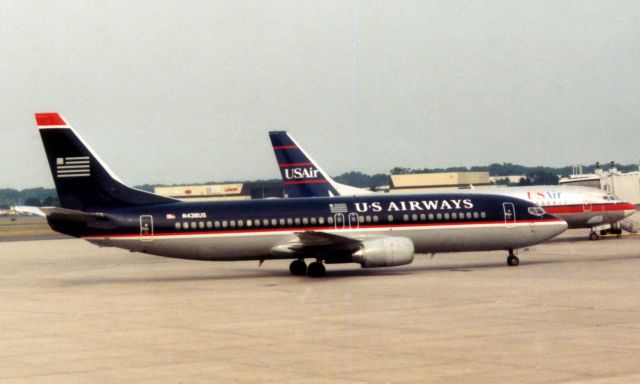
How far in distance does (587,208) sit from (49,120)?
110 ft

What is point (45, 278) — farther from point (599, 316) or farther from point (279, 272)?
point (599, 316)

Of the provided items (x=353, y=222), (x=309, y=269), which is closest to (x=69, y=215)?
(x=309, y=269)

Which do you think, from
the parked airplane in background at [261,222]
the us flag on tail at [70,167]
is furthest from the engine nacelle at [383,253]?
the us flag on tail at [70,167]

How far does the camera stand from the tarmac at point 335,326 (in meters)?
16.9

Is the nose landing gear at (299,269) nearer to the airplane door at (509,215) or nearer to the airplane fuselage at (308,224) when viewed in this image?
the airplane fuselage at (308,224)

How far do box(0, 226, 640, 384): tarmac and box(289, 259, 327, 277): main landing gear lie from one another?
2.02 feet

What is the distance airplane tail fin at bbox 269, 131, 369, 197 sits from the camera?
6309 cm

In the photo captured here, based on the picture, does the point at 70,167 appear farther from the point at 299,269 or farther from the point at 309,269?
the point at 309,269

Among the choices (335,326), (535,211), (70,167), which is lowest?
(335,326)

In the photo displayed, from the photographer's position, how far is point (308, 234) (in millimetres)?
37812

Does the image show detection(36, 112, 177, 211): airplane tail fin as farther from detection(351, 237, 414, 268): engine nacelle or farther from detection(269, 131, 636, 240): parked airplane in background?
detection(269, 131, 636, 240): parked airplane in background

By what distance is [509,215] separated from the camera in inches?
1635

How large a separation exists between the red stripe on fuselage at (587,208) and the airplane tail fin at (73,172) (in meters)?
28.4

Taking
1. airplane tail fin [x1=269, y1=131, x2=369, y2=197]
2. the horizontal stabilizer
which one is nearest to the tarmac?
the horizontal stabilizer
